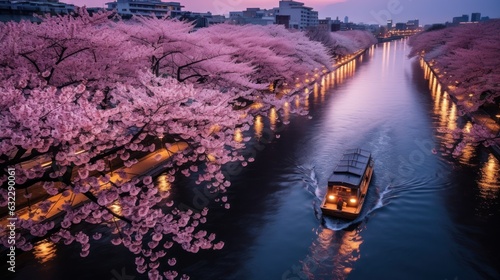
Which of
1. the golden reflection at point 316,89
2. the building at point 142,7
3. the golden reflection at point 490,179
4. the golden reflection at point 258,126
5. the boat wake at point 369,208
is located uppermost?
the building at point 142,7

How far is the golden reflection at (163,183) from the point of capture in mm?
18594

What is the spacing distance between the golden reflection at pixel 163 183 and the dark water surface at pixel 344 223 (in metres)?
0.68

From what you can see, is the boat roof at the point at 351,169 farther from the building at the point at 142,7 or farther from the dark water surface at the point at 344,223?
the building at the point at 142,7

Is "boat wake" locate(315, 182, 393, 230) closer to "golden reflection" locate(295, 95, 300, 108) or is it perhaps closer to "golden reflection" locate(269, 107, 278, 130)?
"golden reflection" locate(269, 107, 278, 130)

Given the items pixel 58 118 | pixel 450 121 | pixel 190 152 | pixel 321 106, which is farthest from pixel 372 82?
pixel 58 118

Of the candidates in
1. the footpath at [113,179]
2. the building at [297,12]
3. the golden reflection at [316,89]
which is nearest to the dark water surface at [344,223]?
the footpath at [113,179]

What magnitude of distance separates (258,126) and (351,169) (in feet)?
50.7

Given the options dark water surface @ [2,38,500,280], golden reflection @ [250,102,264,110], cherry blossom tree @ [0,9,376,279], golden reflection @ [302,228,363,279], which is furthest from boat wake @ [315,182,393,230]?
golden reflection @ [250,102,264,110]

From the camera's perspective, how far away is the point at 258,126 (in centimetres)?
3109

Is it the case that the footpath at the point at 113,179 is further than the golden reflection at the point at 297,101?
No

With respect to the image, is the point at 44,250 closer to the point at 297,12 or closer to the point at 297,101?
the point at 297,101

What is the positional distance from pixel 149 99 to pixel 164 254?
6410mm

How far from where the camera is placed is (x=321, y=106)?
3944 centimetres

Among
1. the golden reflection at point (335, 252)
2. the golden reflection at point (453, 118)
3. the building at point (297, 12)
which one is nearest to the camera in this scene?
the golden reflection at point (335, 252)
